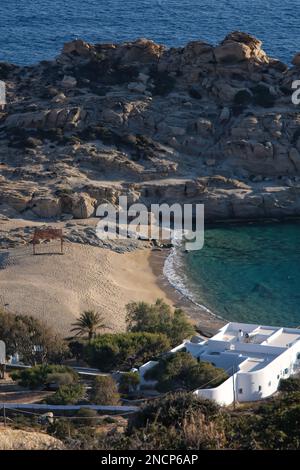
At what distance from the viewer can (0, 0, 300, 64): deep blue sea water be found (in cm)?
11306

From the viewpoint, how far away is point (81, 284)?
55094 mm

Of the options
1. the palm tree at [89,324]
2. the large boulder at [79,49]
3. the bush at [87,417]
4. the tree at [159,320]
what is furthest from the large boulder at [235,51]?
the bush at [87,417]

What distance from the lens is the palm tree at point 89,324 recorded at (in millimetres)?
47094

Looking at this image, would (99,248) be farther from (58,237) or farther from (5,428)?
(5,428)

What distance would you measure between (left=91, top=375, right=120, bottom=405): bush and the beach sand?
9.06m

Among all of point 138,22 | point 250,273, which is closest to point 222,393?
point 250,273

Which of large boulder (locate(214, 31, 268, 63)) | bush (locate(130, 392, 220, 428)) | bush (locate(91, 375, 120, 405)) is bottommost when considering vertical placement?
bush (locate(91, 375, 120, 405))

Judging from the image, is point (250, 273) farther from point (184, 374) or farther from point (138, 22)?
point (138, 22)

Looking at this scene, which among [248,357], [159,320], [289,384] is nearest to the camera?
[289,384]

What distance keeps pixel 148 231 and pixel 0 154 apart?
1187 centimetres

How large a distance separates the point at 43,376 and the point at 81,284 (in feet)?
47.0

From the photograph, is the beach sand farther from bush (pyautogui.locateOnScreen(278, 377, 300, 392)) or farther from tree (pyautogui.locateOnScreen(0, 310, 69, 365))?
bush (pyautogui.locateOnScreen(278, 377, 300, 392))

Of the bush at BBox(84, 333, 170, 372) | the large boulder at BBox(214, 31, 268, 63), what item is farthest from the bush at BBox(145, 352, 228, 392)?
the large boulder at BBox(214, 31, 268, 63)
